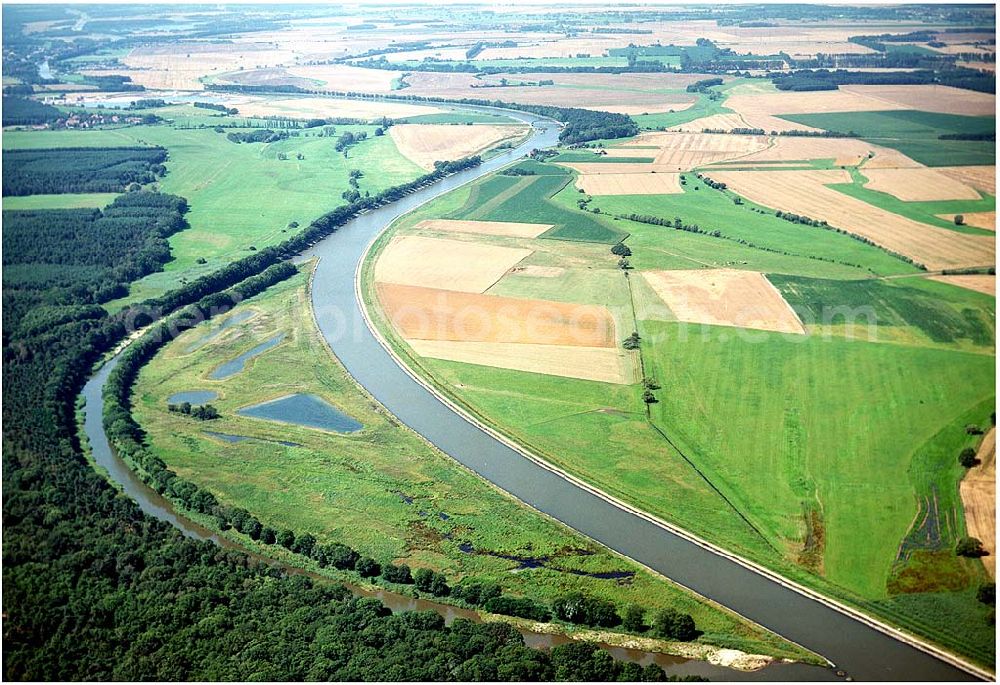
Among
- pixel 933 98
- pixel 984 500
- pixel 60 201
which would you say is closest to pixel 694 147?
pixel 933 98

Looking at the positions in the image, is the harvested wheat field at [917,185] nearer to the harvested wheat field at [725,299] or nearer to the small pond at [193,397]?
the harvested wheat field at [725,299]

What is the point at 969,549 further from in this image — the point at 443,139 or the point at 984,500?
the point at 443,139

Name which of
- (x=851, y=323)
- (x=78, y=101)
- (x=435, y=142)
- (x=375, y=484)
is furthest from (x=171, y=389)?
(x=78, y=101)

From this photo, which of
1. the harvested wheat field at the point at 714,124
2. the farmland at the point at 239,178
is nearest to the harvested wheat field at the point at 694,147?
the harvested wheat field at the point at 714,124

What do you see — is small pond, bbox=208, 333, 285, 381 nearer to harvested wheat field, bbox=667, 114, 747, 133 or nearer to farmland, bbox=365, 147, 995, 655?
farmland, bbox=365, 147, 995, 655

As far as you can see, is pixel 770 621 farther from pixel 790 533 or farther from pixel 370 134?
pixel 370 134

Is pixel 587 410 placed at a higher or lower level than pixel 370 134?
lower
